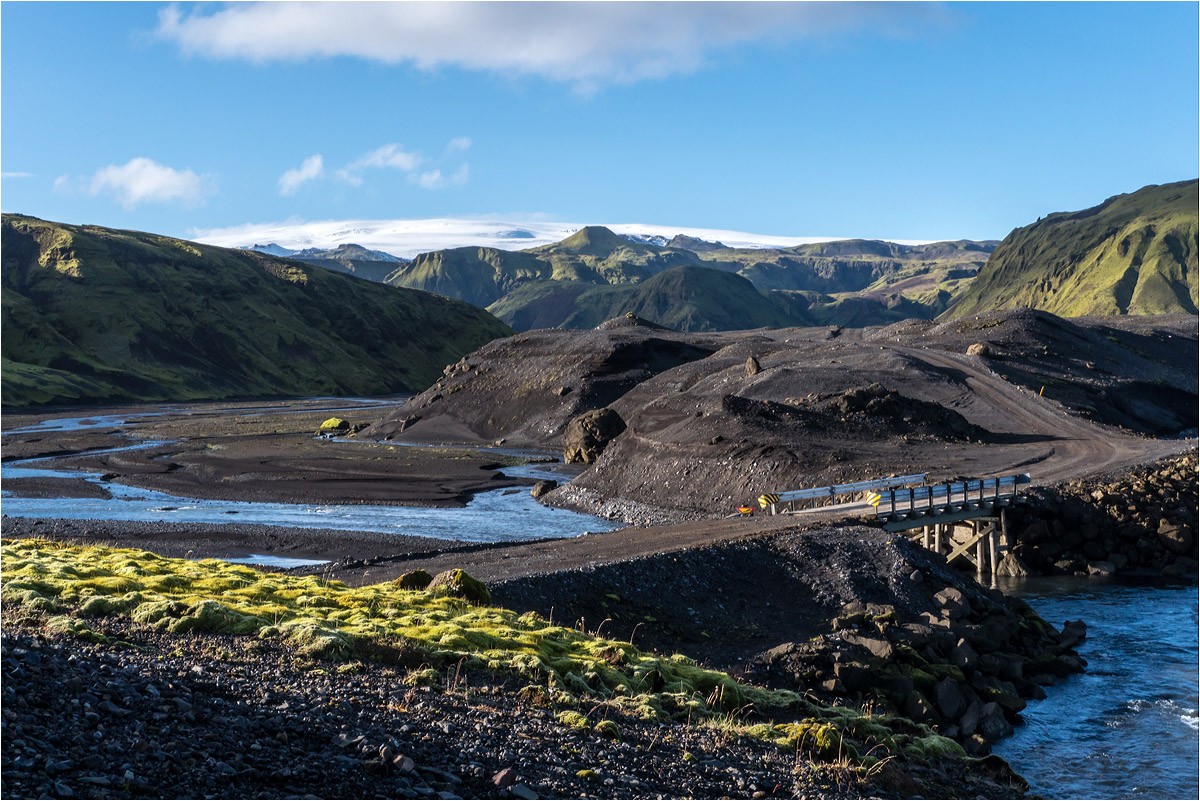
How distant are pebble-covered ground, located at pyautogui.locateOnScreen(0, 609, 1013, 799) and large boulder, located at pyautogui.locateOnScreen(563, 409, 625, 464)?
214 ft

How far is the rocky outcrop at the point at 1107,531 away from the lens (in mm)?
47406

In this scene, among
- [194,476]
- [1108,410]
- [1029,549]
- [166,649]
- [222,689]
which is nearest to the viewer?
[222,689]

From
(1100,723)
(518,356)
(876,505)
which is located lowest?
(1100,723)

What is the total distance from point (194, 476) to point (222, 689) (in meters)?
68.7

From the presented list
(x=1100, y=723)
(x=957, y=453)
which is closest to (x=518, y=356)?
(x=957, y=453)

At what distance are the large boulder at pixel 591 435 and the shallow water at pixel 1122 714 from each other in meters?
47.7

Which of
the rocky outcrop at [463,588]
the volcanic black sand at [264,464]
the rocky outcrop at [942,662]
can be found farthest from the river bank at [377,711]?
the volcanic black sand at [264,464]

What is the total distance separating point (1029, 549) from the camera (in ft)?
157

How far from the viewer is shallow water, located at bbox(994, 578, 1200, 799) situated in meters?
23.4

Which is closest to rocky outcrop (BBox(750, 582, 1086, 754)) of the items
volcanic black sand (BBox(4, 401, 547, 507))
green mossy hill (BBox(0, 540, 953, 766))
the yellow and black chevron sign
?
green mossy hill (BBox(0, 540, 953, 766))

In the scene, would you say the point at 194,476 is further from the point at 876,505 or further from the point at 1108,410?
the point at 1108,410

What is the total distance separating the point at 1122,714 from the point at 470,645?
18.8 m

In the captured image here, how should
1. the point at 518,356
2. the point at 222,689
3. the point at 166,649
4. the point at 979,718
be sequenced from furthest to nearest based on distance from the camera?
the point at 518,356 → the point at 979,718 → the point at 166,649 → the point at 222,689

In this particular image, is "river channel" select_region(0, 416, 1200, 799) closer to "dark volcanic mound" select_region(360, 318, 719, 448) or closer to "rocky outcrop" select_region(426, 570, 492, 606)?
"rocky outcrop" select_region(426, 570, 492, 606)
